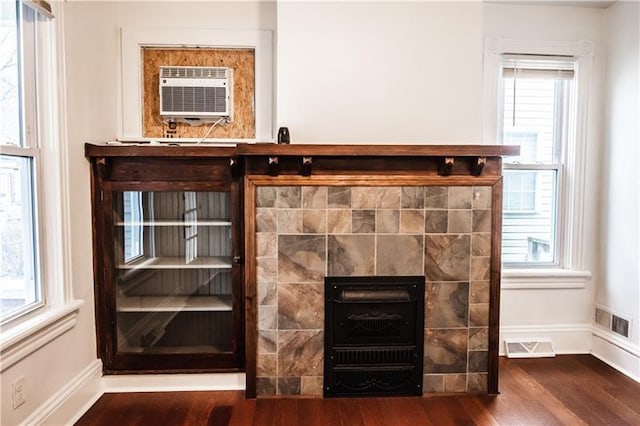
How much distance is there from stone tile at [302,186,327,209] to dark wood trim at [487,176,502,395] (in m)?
1.05

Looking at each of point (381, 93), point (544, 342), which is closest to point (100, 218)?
point (381, 93)

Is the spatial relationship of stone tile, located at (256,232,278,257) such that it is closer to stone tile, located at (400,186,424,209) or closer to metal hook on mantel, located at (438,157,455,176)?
stone tile, located at (400,186,424,209)

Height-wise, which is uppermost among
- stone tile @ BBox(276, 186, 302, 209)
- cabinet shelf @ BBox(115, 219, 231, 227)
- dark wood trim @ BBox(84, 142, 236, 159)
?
dark wood trim @ BBox(84, 142, 236, 159)

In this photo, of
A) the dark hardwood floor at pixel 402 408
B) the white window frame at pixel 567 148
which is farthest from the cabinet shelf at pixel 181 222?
the white window frame at pixel 567 148

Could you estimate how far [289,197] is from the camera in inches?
97.9

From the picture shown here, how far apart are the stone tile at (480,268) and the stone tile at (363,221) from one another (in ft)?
2.20

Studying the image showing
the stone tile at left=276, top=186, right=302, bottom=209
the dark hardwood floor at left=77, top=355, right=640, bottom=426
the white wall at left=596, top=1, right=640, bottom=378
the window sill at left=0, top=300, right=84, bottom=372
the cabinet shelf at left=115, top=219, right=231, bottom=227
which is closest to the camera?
the window sill at left=0, top=300, right=84, bottom=372

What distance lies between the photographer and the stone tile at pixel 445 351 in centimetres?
257

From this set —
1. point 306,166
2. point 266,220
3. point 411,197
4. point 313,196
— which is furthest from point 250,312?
point 411,197

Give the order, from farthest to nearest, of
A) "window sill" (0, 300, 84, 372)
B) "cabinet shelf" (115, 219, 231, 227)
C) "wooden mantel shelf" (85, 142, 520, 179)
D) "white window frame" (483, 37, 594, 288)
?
"white window frame" (483, 37, 594, 288), "cabinet shelf" (115, 219, 231, 227), "wooden mantel shelf" (85, 142, 520, 179), "window sill" (0, 300, 84, 372)

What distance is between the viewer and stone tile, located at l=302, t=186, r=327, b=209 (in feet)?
8.16

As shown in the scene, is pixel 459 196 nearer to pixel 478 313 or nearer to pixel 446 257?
pixel 446 257

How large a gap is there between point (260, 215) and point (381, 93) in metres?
1.13

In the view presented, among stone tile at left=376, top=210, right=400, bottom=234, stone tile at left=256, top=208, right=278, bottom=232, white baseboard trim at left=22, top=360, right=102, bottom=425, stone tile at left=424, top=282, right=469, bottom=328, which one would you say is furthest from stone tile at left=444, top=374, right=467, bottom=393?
white baseboard trim at left=22, top=360, right=102, bottom=425
